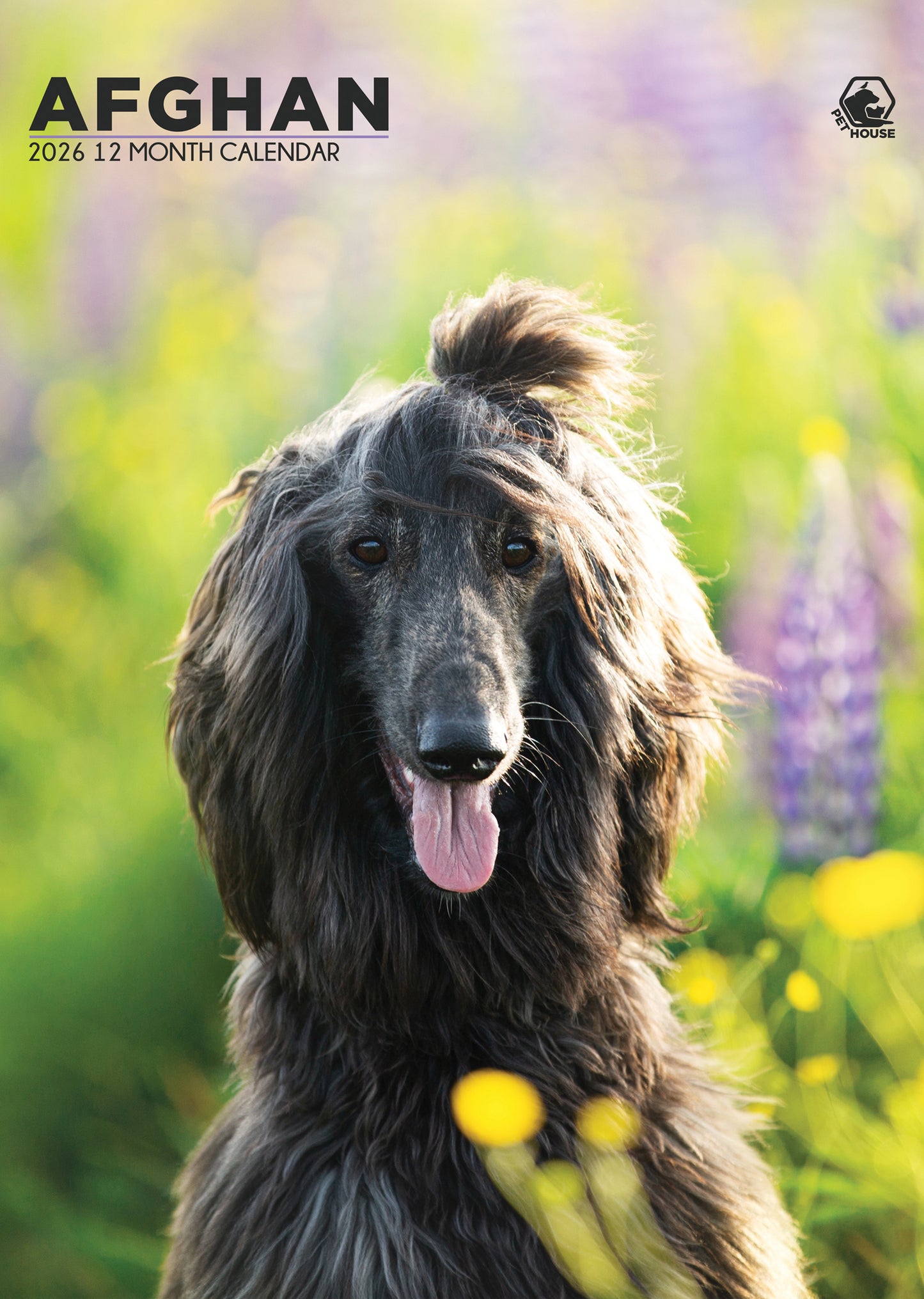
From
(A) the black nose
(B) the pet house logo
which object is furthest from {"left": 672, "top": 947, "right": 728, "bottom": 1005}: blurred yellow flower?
(B) the pet house logo

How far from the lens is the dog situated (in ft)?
6.73

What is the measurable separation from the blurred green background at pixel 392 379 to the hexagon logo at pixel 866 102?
229 mm

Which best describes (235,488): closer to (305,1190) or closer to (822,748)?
(305,1190)

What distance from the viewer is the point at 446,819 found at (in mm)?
2021

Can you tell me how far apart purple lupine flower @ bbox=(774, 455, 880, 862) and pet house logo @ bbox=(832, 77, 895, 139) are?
1.82 m

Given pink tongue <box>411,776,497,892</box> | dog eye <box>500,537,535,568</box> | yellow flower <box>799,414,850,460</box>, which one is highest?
yellow flower <box>799,414,850,460</box>

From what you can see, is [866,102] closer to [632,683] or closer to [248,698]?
[632,683]

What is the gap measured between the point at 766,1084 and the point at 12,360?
19.0 feet

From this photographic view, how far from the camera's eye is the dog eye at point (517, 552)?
6.81ft

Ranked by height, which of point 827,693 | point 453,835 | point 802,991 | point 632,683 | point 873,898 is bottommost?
point 802,991

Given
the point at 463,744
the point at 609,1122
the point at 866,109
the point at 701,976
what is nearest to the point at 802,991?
the point at 701,976

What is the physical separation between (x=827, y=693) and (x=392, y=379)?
2.32 meters

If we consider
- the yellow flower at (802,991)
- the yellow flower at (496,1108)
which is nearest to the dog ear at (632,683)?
the yellow flower at (802,991)

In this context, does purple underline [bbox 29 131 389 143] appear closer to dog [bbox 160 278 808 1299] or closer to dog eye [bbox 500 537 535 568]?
dog [bbox 160 278 808 1299]
